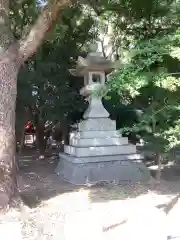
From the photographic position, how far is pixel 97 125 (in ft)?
33.8

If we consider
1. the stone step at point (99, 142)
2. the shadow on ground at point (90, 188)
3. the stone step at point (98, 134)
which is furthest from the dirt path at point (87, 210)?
the stone step at point (98, 134)

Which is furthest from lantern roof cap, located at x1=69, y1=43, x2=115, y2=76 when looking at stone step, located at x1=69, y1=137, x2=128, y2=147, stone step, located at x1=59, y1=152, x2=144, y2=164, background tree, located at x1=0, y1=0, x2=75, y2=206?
background tree, located at x1=0, y1=0, x2=75, y2=206

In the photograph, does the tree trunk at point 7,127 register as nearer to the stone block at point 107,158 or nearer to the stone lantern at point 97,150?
the stone lantern at point 97,150

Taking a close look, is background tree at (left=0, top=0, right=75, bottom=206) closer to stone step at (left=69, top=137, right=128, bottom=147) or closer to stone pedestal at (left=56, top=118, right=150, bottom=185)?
stone pedestal at (left=56, top=118, right=150, bottom=185)

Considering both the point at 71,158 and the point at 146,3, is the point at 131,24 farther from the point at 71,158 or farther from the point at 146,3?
the point at 71,158

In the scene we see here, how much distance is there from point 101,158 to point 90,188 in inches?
55.3

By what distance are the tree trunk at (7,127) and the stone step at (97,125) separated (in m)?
4.38

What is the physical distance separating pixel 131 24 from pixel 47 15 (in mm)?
6141

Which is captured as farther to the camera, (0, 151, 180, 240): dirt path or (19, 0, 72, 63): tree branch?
(19, 0, 72, 63): tree branch

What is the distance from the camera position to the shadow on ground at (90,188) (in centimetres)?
743

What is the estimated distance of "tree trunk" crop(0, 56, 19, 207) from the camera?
5855mm

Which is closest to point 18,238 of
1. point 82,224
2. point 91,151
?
point 82,224

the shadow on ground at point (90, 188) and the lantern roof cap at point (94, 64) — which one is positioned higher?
the lantern roof cap at point (94, 64)

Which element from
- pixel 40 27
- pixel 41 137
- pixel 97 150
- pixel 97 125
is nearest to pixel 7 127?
pixel 40 27
